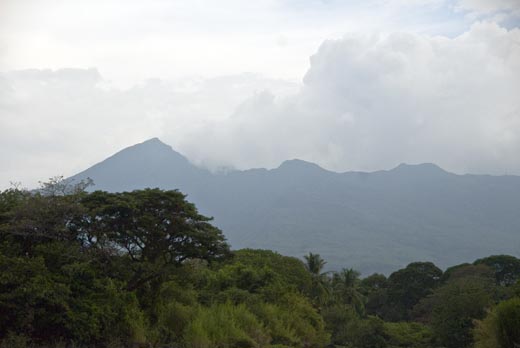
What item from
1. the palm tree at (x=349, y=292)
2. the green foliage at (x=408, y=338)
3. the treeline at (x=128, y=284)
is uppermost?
the treeline at (x=128, y=284)

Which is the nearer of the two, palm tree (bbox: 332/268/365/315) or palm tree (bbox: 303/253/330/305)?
palm tree (bbox: 303/253/330/305)

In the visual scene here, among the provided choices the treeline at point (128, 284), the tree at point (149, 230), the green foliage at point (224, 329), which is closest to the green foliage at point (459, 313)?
the treeline at point (128, 284)

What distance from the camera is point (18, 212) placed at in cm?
1673

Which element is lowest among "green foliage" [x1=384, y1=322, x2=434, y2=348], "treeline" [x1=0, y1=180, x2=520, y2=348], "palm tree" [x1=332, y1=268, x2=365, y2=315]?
"green foliage" [x1=384, y1=322, x2=434, y2=348]

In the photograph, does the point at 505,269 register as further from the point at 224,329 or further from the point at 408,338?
the point at 224,329

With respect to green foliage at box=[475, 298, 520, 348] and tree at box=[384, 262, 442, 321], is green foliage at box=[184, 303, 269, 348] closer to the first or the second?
green foliage at box=[475, 298, 520, 348]

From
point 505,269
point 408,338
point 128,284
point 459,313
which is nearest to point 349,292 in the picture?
point 408,338

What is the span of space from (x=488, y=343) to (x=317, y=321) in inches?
442

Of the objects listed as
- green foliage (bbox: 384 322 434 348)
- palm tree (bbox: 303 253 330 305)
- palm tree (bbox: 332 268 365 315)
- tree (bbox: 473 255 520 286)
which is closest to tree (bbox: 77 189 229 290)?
palm tree (bbox: 303 253 330 305)

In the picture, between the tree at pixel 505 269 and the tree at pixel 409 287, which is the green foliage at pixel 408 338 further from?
the tree at pixel 505 269

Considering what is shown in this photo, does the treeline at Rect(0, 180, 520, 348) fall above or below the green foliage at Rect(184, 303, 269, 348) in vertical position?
above

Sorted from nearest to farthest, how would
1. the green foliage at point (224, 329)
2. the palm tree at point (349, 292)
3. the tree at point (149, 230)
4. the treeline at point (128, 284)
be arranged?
the treeline at point (128, 284) → the green foliage at point (224, 329) → the tree at point (149, 230) → the palm tree at point (349, 292)

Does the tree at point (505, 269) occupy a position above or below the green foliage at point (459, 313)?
above

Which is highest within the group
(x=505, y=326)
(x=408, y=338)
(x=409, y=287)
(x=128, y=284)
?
(x=128, y=284)
